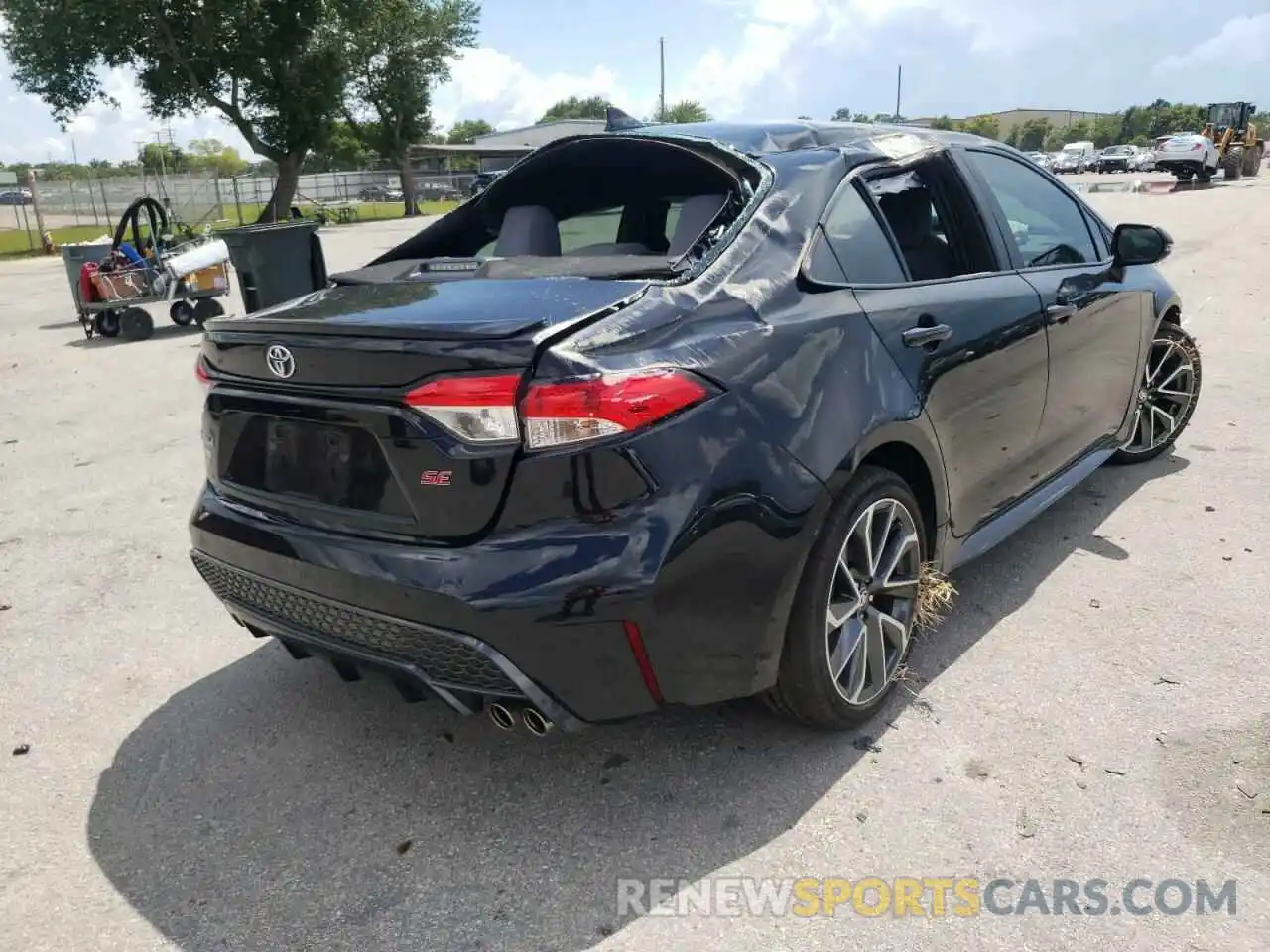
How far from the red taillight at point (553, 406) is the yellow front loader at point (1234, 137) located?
40618 mm

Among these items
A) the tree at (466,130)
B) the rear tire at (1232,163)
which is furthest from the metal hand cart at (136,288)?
the tree at (466,130)

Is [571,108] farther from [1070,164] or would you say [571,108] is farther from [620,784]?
[620,784]

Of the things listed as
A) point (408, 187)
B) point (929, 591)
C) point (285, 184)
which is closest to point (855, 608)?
point (929, 591)

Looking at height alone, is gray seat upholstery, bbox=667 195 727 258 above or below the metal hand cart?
above

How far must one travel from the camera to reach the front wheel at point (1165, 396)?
5.05m

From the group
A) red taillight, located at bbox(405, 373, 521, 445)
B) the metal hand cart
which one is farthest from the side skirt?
the metal hand cart

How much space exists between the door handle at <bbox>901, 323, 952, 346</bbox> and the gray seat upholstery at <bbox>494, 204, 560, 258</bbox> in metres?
1.38

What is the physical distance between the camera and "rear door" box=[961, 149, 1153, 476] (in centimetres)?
372

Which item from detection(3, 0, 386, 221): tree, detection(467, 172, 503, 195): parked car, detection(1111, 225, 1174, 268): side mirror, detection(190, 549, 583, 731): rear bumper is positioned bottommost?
detection(190, 549, 583, 731): rear bumper

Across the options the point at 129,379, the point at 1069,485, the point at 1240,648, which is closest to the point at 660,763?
the point at 1240,648

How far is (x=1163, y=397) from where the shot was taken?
204 inches

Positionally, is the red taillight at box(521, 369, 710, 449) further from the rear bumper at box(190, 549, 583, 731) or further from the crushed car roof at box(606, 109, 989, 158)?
the crushed car roof at box(606, 109, 989, 158)

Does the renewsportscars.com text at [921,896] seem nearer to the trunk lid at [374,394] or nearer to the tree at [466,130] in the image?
the trunk lid at [374,394]

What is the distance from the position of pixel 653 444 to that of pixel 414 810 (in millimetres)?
1234
